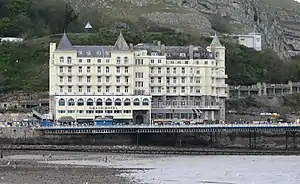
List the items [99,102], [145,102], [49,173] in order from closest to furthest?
1. [49,173]
2. [99,102]
3. [145,102]

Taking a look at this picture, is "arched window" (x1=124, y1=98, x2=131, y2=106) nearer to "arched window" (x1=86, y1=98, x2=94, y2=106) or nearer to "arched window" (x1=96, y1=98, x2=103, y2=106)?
"arched window" (x1=96, y1=98, x2=103, y2=106)

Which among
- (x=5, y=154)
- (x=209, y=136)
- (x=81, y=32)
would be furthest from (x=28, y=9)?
(x=5, y=154)

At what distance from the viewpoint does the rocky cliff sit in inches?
5970

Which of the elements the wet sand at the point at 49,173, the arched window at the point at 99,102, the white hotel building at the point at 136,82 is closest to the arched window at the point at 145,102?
the white hotel building at the point at 136,82

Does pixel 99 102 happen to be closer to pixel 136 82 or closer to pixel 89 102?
pixel 89 102

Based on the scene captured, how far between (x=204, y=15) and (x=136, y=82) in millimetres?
55197

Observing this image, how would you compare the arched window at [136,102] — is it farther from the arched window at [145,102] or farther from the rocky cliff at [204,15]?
the rocky cliff at [204,15]

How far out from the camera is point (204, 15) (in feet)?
522

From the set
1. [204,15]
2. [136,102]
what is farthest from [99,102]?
[204,15]

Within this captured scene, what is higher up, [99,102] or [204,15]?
[204,15]

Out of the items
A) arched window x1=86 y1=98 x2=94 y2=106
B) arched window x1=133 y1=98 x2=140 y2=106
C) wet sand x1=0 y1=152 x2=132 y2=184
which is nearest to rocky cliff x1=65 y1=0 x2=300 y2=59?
arched window x1=133 y1=98 x2=140 y2=106

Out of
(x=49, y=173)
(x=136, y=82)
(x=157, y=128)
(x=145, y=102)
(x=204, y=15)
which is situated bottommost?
(x=49, y=173)

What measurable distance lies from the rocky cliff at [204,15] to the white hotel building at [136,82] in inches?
1545

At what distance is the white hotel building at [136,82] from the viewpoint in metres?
102
